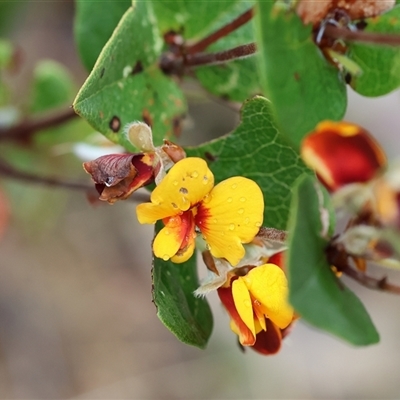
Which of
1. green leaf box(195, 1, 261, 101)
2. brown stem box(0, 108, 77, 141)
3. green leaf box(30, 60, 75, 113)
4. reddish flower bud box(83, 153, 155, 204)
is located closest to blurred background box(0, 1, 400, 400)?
green leaf box(30, 60, 75, 113)

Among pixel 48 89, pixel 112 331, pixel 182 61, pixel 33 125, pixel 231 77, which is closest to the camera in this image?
pixel 182 61

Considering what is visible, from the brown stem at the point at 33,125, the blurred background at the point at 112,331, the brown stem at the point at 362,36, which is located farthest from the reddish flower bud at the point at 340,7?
the blurred background at the point at 112,331

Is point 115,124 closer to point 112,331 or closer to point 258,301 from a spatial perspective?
point 258,301

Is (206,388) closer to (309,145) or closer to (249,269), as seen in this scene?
(249,269)

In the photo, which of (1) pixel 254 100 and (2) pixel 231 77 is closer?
(1) pixel 254 100

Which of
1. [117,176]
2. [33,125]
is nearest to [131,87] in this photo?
[117,176]

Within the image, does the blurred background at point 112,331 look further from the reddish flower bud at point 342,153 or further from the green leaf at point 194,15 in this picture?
the reddish flower bud at point 342,153
